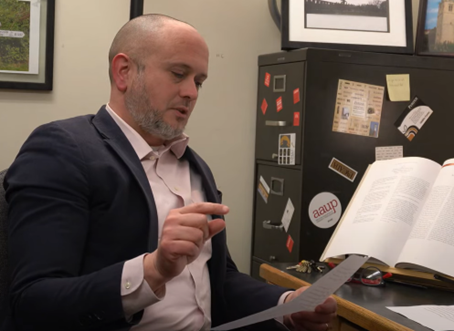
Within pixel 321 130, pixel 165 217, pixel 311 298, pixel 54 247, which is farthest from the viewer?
pixel 321 130

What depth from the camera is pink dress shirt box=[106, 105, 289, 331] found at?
1235 mm

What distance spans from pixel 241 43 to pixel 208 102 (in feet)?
1.11

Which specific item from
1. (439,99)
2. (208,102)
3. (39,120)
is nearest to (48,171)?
(39,120)

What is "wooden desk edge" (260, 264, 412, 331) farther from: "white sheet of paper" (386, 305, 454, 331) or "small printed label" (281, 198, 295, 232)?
"small printed label" (281, 198, 295, 232)

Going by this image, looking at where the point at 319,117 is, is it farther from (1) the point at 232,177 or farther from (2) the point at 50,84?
(2) the point at 50,84

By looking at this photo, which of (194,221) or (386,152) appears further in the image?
(386,152)

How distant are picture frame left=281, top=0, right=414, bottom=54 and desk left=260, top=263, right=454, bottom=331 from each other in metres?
1.37

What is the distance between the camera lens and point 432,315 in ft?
3.70

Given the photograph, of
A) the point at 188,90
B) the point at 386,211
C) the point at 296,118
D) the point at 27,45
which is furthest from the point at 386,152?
the point at 27,45

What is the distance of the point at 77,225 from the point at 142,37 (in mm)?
541

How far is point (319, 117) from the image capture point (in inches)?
96.8

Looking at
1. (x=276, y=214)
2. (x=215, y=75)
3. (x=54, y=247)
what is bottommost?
(x=276, y=214)

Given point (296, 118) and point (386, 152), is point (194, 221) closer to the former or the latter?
point (296, 118)

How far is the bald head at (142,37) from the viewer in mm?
1425
